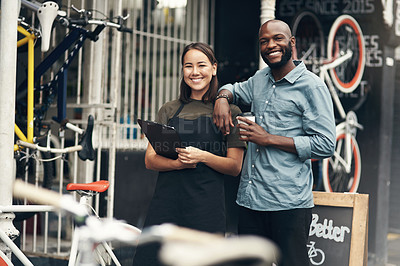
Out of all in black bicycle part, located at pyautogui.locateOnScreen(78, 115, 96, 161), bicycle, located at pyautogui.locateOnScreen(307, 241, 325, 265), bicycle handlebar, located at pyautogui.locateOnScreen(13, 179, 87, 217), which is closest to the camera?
bicycle handlebar, located at pyautogui.locateOnScreen(13, 179, 87, 217)

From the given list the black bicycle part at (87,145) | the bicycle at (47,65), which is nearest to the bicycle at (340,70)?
the bicycle at (47,65)

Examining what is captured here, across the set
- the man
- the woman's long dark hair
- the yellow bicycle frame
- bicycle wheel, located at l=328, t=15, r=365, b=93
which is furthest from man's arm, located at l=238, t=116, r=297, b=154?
bicycle wheel, located at l=328, t=15, r=365, b=93

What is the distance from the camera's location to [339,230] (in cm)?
428

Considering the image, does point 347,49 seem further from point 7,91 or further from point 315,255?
point 7,91

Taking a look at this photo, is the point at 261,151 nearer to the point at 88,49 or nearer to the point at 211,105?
the point at 211,105

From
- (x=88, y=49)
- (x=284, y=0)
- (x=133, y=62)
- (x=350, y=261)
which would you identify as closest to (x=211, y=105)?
(x=350, y=261)

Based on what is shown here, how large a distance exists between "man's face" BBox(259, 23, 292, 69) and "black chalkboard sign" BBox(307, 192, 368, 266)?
166 centimetres

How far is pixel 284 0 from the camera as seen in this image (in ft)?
23.5

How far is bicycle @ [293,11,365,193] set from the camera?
6902 millimetres

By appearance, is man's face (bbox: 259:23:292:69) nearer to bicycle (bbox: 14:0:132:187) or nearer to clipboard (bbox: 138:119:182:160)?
clipboard (bbox: 138:119:182:160)

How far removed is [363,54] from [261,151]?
178 inches

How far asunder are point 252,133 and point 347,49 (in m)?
4.56

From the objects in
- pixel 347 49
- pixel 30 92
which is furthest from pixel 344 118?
pixel 30 92

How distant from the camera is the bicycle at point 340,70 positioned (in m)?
6.90
